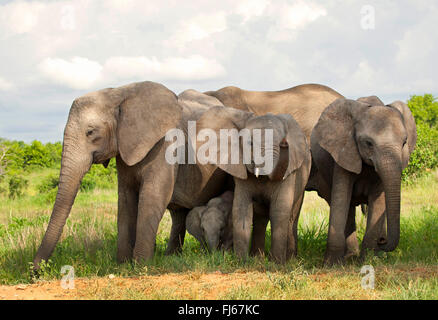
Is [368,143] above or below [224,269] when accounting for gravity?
above

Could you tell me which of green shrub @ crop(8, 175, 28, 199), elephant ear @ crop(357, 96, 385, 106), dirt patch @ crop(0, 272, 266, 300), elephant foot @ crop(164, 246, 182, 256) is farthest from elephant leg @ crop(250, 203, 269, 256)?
green shrub @ crop(8, 175, 28, 199)

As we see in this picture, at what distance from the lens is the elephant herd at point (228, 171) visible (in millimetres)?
7727

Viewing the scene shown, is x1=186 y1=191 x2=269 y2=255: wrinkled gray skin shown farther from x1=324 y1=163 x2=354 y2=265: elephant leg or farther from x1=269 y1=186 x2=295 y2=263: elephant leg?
x1=324 y1=163 x2=354 y2=265: elephant leg

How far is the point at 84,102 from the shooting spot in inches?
304

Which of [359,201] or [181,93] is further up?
[181,93]

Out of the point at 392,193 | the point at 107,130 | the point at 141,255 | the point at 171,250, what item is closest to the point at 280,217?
the point at 392,193

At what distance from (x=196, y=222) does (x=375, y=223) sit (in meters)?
2.76

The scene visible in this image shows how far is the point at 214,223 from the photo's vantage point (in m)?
8.53

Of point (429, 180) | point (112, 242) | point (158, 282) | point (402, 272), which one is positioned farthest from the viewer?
point (429, 180)

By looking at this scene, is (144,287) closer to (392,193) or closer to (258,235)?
(258,235)

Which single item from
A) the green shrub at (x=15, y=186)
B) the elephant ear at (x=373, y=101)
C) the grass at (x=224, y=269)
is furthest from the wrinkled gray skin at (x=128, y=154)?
the green shrub at (x=15, y=186)
